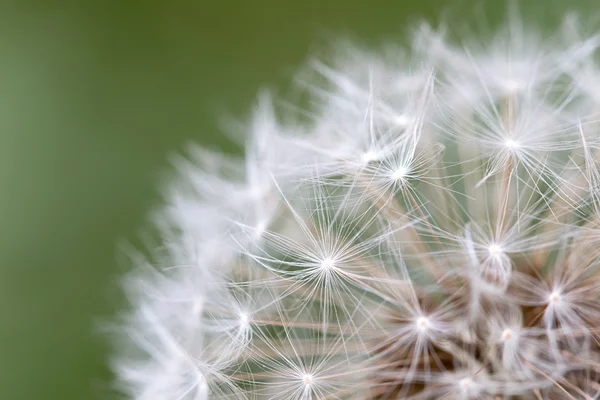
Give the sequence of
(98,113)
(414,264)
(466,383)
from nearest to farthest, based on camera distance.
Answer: (466,383) → (414,264) → (98,113)

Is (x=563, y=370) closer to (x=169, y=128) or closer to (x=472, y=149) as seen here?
(x=472, y=149)

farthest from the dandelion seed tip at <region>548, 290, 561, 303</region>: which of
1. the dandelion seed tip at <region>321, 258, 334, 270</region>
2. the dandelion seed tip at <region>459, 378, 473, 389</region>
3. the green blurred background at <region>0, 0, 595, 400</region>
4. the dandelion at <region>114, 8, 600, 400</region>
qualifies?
the green blurred background at <region>0, 0, 595, 400</region>

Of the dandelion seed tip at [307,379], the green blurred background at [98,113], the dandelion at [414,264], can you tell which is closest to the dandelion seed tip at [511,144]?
the dandelion at [414,264]

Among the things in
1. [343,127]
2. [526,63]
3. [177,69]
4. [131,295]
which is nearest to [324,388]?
[343,127]

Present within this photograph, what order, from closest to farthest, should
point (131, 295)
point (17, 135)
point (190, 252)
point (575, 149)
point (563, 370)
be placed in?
1. point (563, 370)
2. point (575, 149)
3. point (190, 252)
4. point (131, 295)
5. point (17, 135)

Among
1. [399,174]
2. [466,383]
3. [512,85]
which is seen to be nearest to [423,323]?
[466,383]

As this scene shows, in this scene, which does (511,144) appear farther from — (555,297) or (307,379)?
(307,379)

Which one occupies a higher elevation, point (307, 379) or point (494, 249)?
point (494, 249)
